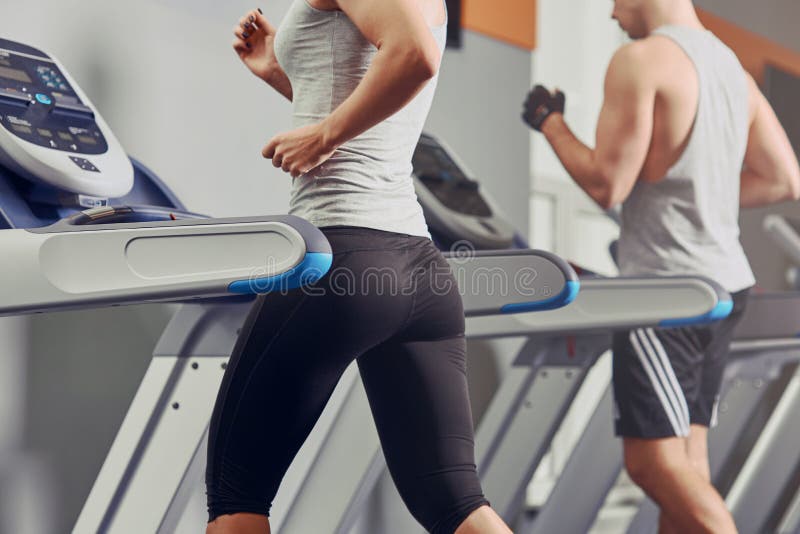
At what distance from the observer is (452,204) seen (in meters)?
2.66

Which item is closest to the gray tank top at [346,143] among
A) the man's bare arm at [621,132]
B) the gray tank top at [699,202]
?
the man's bare arm at [621,132]

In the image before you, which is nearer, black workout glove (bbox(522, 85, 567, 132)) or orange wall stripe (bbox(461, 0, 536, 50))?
black workout glove (bbox(522, 85, 567, 132))

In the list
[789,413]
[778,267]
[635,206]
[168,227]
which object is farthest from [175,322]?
Answer: [778,267]

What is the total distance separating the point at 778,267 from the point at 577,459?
95.9 inches

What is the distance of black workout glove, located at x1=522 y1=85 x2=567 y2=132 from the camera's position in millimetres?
2549

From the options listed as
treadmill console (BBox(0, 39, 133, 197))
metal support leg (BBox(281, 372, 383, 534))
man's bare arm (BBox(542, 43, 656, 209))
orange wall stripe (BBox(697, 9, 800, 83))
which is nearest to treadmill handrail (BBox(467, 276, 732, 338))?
man's bare arm (BBox(542, 43, 656, 209))

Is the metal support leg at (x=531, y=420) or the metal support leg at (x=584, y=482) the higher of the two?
the metal support leg at (x=531, y=420)

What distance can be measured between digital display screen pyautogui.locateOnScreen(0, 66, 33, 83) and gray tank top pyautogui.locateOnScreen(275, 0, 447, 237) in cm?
62

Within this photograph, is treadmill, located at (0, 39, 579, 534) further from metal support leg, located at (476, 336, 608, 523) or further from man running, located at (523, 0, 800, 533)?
metal support leg, located at (476, 336, 608, 523)

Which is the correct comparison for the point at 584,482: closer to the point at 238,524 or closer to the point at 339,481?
the point at 339,481

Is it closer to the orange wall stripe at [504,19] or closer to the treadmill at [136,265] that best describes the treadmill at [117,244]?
the treadmill at [136,265]

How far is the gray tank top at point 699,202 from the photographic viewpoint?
2.41 meters

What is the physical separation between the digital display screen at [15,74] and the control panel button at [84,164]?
0.60 feet

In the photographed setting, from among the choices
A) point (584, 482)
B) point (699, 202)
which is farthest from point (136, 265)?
point (584, 482)
